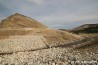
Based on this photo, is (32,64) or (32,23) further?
(32,23)

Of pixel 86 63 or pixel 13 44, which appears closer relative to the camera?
pixel 86 63

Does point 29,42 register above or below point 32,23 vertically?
below

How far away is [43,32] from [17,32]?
7.88 meters

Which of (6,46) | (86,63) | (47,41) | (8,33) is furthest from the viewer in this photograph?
(8,33)

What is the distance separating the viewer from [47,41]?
135 feet

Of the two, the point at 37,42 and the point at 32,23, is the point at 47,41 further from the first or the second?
the point at 32,23

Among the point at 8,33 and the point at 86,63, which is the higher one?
the point at 8,33

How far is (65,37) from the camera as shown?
47.2m

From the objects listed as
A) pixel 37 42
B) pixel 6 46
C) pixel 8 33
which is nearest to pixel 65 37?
pixel 37 42

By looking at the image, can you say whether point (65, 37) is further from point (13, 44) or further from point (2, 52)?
point (2, 52)

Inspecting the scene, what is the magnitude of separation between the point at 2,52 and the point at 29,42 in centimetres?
746

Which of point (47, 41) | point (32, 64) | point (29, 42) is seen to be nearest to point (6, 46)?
A: point (29, 42)

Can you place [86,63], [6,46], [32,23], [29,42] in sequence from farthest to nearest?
[32,23], [29,42], [6,46], [86,63]

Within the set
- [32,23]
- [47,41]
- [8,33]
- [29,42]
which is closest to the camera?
[29,42]
